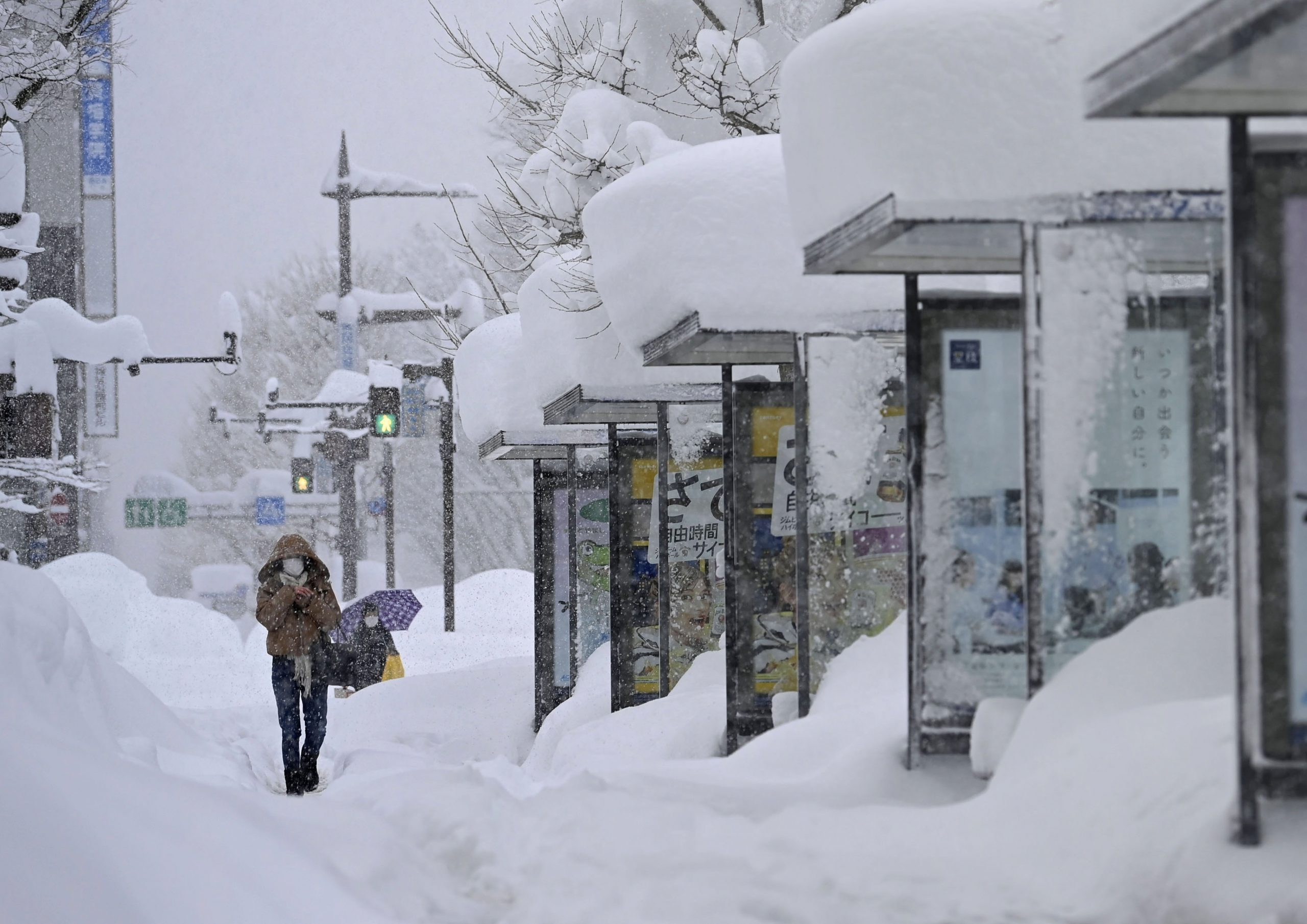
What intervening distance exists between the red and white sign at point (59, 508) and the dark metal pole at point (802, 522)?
26484 millimetres

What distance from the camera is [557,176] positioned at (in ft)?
45.1

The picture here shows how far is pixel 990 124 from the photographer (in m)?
5.90

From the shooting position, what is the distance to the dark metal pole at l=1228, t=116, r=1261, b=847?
14.2 ft

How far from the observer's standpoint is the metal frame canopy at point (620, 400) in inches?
439

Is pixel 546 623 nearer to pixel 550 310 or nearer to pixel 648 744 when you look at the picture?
pixel 550 310

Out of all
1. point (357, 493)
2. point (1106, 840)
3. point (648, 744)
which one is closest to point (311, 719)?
point (648, 744)

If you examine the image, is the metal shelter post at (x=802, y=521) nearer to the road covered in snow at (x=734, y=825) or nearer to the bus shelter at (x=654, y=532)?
the road covered in snow at (x=734, y=825)

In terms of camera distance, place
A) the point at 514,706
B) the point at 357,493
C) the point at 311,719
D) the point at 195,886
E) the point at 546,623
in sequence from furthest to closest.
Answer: the point at 357,493
the point at 514,706
the point at 546,623
the point at 311,719
the point at 195,886

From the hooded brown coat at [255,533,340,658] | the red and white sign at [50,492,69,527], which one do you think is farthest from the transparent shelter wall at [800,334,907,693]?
the red and white sign at [50,492,69,527]

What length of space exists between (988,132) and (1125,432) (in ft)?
3.98

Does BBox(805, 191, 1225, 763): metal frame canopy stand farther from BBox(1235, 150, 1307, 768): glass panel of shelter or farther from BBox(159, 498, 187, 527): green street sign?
BBox(159, 498, 187, 527): green street sign

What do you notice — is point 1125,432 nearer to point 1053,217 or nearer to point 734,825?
point 1053,217

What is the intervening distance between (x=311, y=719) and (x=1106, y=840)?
646 centimetres

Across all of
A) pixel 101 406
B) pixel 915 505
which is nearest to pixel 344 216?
pixel 101 406
